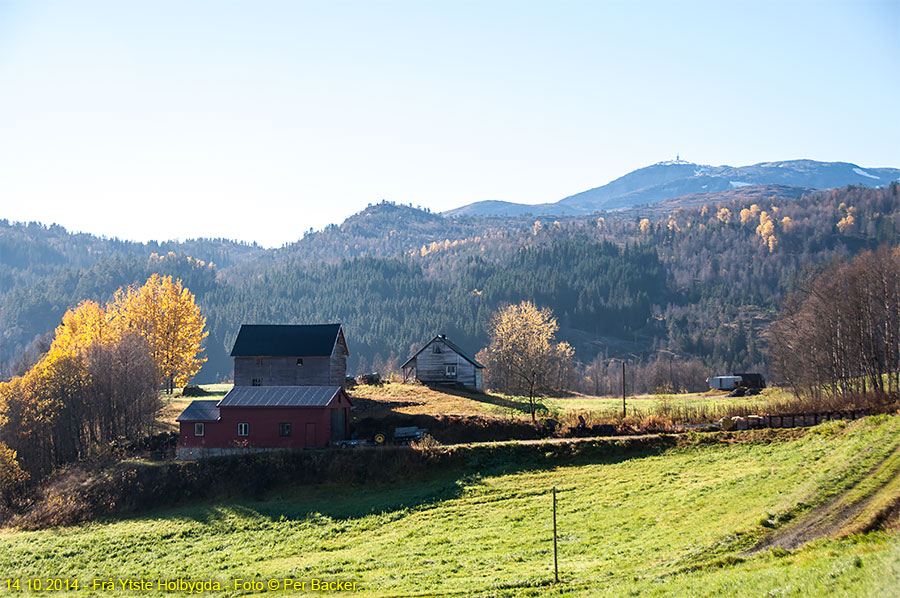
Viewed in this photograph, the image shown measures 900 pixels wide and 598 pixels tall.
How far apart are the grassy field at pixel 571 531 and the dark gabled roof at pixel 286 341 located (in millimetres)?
20056

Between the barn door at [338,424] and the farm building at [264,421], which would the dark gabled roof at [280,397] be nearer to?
the farm building at [264,421]

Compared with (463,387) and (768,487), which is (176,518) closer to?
(768,487)

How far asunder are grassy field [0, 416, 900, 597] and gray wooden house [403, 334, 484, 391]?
3251 centimetres

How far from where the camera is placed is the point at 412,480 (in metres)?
41.0

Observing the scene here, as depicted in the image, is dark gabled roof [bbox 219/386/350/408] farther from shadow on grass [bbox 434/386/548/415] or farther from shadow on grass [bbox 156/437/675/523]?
shadow on grass [bbox 434/386/548/415]

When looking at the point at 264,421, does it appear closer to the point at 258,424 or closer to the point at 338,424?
the point at 258,424

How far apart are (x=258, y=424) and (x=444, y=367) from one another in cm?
2807

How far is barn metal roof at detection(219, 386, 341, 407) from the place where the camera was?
4862 centimetres

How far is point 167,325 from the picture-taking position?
71.1 m

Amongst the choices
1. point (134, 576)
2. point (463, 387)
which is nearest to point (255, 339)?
point (463, 387)

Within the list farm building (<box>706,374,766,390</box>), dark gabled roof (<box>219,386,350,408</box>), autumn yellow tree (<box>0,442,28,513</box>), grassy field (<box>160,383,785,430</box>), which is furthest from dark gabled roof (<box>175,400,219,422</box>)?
farm building (<box>706,374,766,390</box>)

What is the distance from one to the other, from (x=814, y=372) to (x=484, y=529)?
124ft

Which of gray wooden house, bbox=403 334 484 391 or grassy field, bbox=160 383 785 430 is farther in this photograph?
gray wooden house, bbox=403 334 484 391

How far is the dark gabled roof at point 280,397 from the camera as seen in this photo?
48.6 metres
